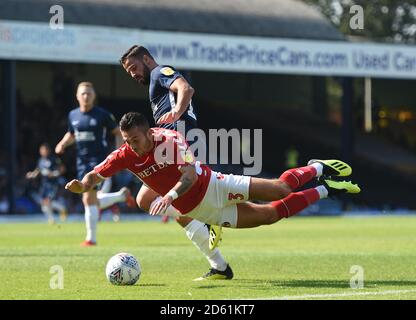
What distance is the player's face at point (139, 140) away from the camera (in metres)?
10.4

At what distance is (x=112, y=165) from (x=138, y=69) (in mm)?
1833

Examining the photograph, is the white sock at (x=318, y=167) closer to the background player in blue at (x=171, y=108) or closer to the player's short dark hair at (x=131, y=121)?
the background player in blue at (x=171, y=108)

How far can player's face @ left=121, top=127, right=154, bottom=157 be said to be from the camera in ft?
34.0

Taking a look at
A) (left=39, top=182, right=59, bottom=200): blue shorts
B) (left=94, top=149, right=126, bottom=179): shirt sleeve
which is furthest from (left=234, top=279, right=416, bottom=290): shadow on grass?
(left=39, top=182, right=59, bottom=200): blue shorts

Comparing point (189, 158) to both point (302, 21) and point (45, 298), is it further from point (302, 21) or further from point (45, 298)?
point (302, 21)

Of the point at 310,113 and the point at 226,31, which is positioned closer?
the point at 226,31

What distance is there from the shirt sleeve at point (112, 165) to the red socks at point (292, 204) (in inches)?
65.8

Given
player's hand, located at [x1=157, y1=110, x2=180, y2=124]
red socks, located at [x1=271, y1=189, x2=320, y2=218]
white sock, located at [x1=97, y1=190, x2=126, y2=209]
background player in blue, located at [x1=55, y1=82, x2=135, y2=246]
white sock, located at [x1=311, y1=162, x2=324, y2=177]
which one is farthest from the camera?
white sock, located at [x1=97, y1=190, x2=126, y2=209]

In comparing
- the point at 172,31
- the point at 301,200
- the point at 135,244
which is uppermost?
the point at 172,31

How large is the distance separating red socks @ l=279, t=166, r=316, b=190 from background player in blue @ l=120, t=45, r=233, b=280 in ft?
2.86

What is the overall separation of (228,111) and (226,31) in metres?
6.77

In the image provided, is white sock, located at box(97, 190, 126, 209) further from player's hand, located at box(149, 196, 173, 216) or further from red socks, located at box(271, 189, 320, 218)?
player's hand, located at box(149, 196, 173, 216)

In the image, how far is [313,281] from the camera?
11148mm
